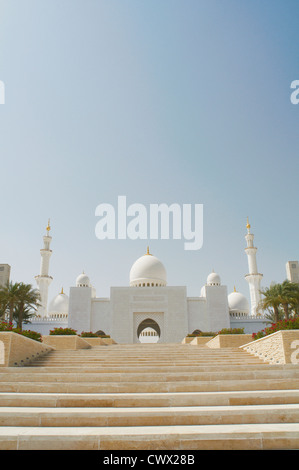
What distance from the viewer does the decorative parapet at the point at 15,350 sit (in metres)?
8.38

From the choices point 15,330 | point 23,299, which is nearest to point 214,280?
point 23,299

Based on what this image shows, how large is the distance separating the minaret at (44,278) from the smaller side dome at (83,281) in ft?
9.28

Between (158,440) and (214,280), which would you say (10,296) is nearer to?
(214,280)

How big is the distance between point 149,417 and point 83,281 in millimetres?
33888

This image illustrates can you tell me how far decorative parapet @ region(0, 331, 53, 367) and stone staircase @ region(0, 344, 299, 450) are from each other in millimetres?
499

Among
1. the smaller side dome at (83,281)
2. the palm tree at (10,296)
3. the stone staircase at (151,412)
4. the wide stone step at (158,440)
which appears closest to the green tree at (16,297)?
the palm tree at (10,296)

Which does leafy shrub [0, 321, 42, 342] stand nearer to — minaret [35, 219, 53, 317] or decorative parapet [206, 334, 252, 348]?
decorative parapet [206, 334, 252, 348]

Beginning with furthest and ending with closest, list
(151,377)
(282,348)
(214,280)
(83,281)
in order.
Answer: (83,281) → (214,280) → (282,348) → (151,377)

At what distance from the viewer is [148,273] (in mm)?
33656

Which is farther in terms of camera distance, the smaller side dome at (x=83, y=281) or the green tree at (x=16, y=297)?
the smaller side dome at (x=83, y=281)

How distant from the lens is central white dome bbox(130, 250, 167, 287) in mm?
33406

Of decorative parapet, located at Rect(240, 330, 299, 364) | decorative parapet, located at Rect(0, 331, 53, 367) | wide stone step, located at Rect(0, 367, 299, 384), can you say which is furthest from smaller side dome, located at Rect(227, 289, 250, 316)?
wide stone step, located at Rect(0, 367, 299, 384)

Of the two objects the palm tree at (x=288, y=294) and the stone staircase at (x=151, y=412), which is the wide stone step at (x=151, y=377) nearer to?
the stone staircase at (x=151, y=412)
